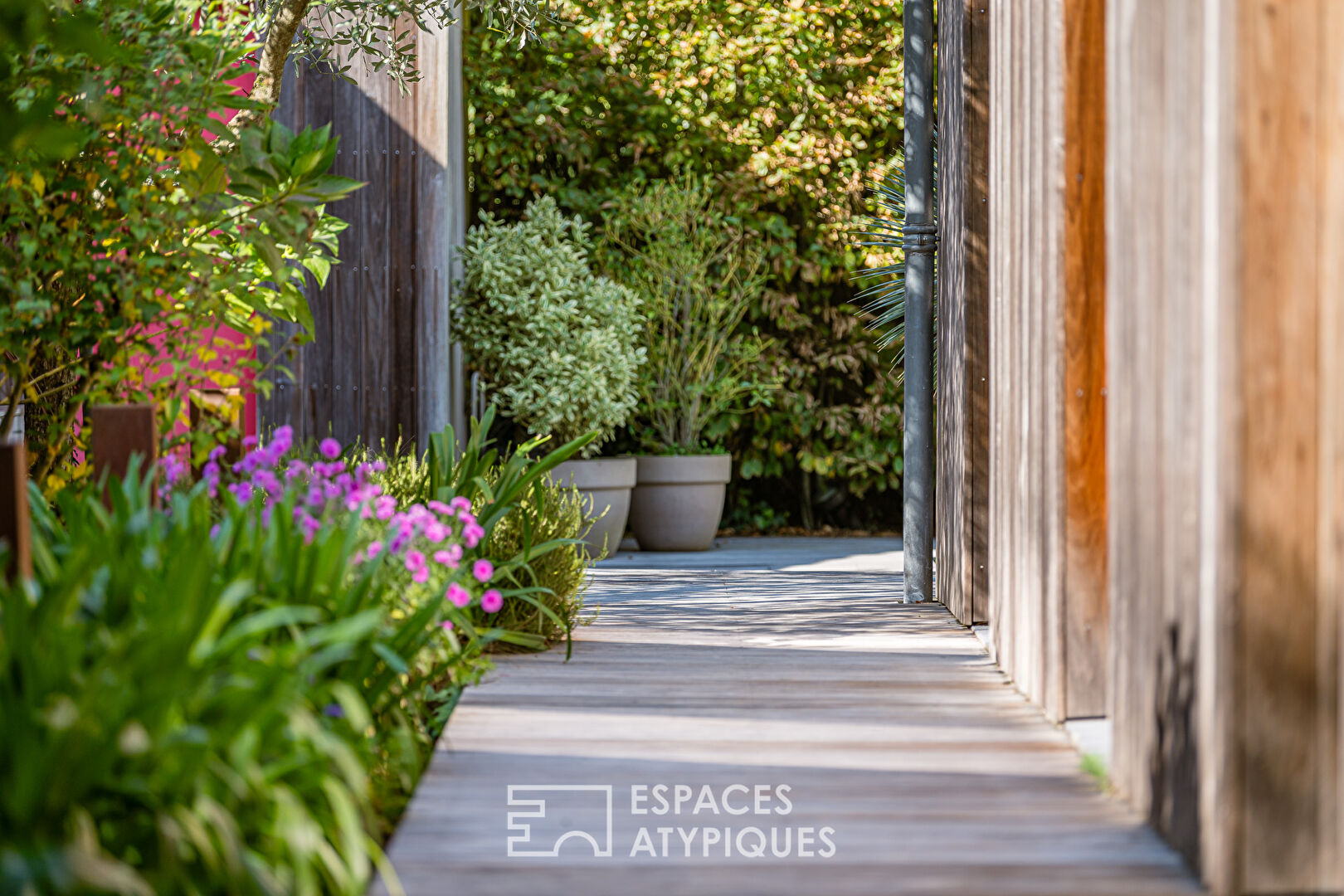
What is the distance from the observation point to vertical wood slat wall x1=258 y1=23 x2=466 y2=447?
5.83m

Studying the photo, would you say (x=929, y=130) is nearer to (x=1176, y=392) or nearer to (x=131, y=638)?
(x=1176, y=392)

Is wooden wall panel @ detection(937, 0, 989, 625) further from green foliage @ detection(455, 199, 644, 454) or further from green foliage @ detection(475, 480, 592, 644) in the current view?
green foliage @ detection(455, 199, 644, 454)

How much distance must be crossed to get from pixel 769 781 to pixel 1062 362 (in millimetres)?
1038

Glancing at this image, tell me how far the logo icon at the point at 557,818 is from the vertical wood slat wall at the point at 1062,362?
1.06m

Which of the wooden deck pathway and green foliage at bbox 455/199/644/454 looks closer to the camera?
the wooden deck pathway

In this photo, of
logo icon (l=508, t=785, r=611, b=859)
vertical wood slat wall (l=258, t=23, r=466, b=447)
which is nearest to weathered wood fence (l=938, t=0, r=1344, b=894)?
logo icon (l=508, t=785, r=611, b=859)

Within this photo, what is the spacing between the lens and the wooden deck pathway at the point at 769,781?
5.77 ft

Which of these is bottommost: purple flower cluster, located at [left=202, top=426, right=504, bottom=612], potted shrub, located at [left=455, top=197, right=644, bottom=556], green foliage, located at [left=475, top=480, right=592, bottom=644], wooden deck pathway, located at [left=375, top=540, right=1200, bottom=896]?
wooden deck pathway, located at [left=375, top=540, right=1200, bottom=896]

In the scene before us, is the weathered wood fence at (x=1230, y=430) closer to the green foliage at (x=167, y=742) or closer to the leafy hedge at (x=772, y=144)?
the green foliage at (x=167, y=742)

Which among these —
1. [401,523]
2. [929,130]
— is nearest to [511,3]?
[929,130]

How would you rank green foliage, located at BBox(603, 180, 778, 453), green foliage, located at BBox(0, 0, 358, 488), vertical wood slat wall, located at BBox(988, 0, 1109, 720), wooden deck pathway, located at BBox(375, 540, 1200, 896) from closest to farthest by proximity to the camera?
wooden deck pathway, located at BBox(375, 540, 1200, 896), vertical wood slat wall, located at BBox(988, 0, 1109, 720), green foliage, located at BBox(0, 0, 358, 488), green foliage, located at BBox(603, 180, 778, 453)

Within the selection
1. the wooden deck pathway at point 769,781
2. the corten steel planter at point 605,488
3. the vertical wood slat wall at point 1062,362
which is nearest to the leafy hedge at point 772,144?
the corten steel planter at point 605,488

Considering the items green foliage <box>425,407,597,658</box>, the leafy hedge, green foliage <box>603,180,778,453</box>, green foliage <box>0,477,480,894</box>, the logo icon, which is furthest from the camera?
the leafy hedge

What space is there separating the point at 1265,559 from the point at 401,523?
1674 mm
